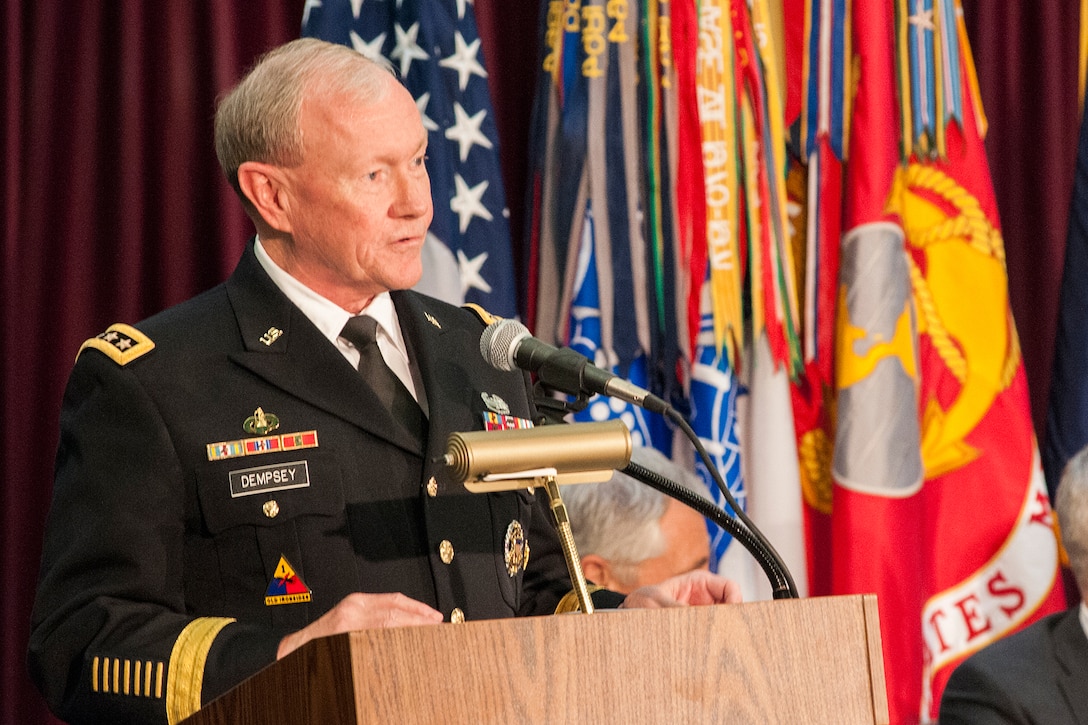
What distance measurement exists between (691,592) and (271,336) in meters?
0.61

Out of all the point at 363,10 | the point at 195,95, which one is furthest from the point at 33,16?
the point at 363,10

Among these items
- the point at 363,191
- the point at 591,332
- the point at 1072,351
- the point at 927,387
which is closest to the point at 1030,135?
the point at 1072,351

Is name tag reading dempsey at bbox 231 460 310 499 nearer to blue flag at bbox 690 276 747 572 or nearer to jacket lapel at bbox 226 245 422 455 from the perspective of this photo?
jacket lapel at bbox 226 245 422 455

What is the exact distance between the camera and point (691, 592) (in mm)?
1531

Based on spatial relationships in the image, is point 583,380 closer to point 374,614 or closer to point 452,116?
point 374,614

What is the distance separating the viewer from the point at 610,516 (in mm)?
2893

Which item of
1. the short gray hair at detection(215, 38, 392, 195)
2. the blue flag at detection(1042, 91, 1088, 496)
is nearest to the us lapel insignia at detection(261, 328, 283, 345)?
the short gray hair at detection(215, 38, 392, 195)

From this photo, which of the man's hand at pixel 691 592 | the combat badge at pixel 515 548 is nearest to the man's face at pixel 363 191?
the combat badge at pixel 515 548

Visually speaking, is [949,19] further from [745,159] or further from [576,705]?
[576,705]

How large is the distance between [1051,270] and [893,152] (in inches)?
21.8

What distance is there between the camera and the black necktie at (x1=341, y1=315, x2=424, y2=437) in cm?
175

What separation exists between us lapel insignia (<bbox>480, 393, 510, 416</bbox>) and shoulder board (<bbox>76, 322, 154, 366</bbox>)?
422 mm

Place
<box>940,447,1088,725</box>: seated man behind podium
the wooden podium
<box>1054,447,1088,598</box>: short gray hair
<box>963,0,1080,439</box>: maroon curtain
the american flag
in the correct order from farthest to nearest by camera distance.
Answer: <box>963,0,1080,439</box>: maroon curtain < the american flag < <box>1054,447,1088,598</box>: short gray hair < <box>940,447,1088,725</box>: seated man behind podium < the wooden podium

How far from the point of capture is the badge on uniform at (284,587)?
1.62 meters
